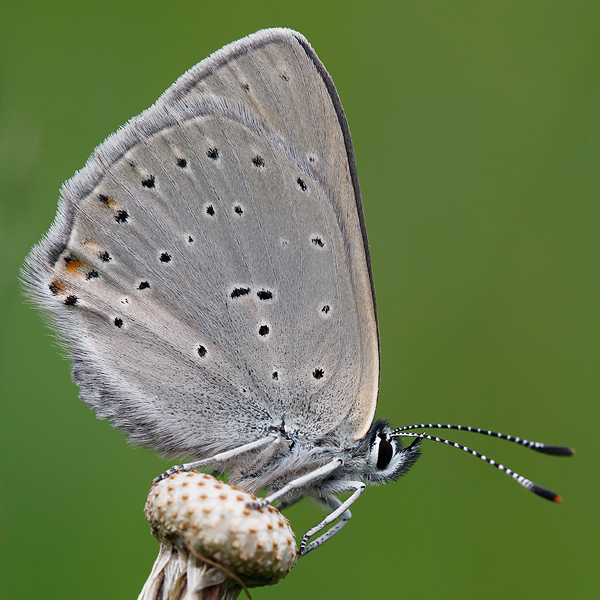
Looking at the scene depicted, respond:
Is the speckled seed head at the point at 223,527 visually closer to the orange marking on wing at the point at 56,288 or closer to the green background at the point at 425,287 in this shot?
the orange marking on wing at the point at 56,288

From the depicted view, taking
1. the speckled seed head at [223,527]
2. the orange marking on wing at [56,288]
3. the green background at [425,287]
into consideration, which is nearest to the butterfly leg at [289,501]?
the green background at [425,287]

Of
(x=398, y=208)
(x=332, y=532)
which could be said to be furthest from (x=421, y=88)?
(x=332, y=532)

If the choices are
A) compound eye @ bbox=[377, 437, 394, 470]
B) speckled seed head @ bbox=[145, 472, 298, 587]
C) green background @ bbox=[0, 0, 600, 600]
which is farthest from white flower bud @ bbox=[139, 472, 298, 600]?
green background @ bbox=[0, 0, 600, 600]

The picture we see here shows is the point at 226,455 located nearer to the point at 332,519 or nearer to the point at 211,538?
the point at 332,519

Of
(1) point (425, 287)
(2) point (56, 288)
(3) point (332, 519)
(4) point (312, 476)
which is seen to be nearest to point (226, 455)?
(4) point (312, 476)

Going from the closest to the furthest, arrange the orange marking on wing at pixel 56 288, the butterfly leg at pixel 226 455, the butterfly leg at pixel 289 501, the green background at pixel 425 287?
the butterfly leg at pixel 226 455 < the orange marking on wing at pixel 56 288 < the butterfly leg at pixel 289 501 < the green background at pixel 425 287

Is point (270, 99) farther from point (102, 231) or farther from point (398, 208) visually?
Result: point (398, 208)
